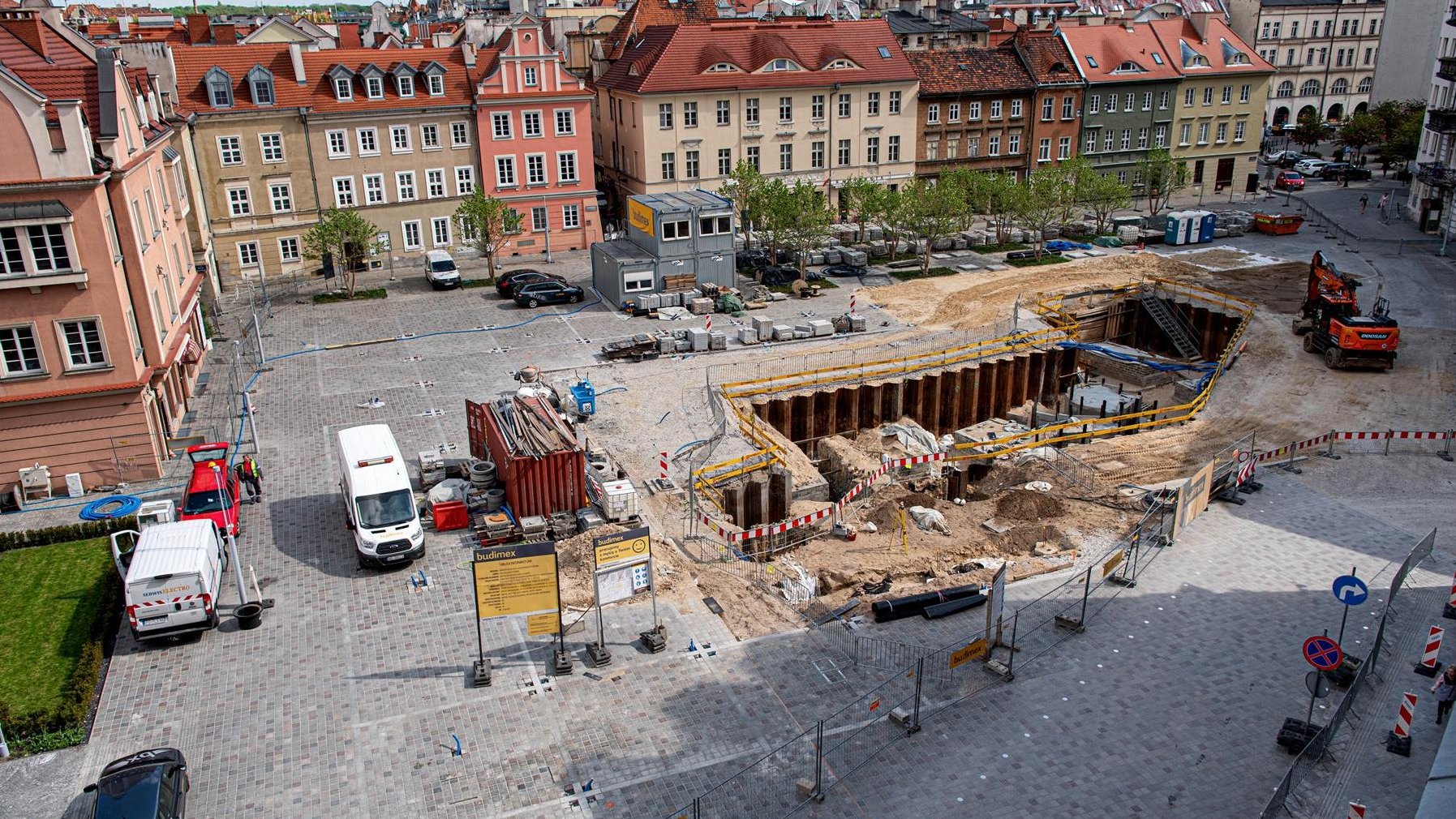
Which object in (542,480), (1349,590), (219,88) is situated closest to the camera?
(1349,590)

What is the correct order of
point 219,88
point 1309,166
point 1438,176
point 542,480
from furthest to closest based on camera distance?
point 1309,166, point 1438,176, point 219,88, point 542,480

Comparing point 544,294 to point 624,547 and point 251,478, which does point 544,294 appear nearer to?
point 251,478

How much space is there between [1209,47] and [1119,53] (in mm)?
8434

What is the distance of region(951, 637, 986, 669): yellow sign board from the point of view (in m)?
21.5

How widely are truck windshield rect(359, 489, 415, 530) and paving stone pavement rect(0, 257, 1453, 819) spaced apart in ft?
4.52

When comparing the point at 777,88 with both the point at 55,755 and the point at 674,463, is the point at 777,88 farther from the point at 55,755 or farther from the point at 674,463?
the point at 55,755

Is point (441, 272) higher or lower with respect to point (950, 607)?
higher

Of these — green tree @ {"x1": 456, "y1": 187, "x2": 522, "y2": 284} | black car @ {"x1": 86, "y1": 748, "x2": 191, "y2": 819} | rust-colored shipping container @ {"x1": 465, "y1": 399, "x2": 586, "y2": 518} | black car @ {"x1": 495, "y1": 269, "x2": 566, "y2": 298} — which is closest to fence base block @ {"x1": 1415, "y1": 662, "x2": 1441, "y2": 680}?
rust-colored shipping container @ {"x1": 465, "y1": 399, "x2": 586, "y2": 518}

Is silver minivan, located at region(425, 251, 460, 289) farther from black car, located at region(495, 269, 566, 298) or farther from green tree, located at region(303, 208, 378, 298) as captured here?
green tree, located at region(303, 208, 378, 298)

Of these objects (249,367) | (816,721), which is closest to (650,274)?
(249,367)

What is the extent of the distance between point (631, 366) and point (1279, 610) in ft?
87.6

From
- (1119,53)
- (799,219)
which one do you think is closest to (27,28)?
(799,219)

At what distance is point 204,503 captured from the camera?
1125 inches

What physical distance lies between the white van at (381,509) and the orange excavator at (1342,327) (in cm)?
3615
